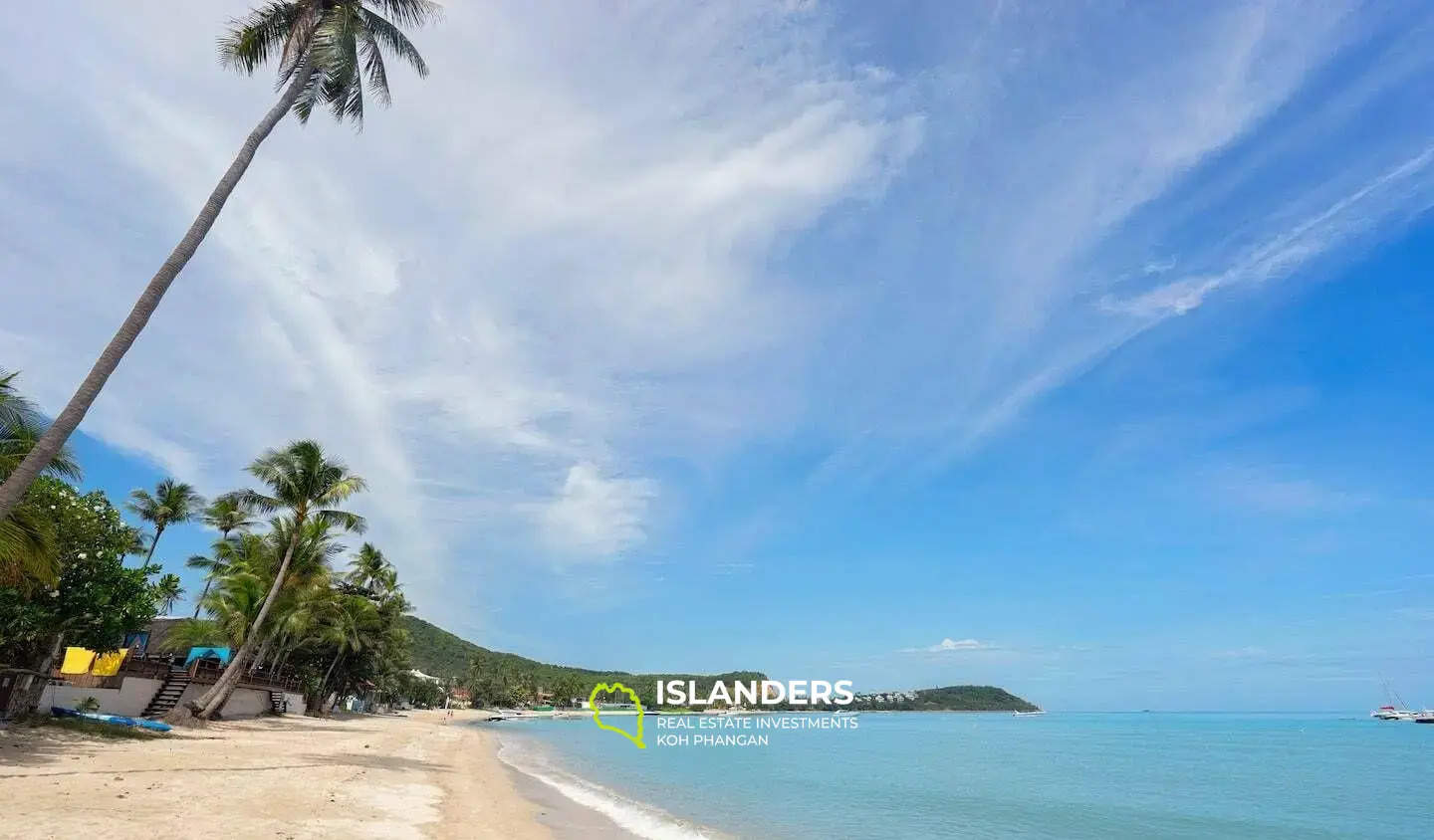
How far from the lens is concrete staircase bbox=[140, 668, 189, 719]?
26.8 meters

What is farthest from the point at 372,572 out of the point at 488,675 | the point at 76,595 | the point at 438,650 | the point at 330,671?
the point at 438,650

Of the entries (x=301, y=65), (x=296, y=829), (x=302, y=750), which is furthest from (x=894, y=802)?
(x=301, y=65)

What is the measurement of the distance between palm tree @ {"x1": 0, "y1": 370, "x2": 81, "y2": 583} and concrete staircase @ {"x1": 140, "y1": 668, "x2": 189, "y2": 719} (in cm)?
1510

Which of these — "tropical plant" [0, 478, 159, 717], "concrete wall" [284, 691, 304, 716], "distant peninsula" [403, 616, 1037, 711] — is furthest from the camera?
"distant peninsula" [403, 616, 1037, 711]

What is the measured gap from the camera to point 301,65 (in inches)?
580

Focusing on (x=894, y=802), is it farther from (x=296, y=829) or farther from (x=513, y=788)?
(x=296, y=829)

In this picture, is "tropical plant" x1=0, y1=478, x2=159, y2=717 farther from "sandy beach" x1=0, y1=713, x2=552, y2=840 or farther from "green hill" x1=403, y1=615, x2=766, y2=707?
"green hill" x1=403, y1=615, x2=766, y2=707

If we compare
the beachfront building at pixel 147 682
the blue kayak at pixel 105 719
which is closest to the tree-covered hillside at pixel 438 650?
the beachfront building at pixel 147 682

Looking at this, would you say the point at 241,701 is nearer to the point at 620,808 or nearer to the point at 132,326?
the point at 620,808

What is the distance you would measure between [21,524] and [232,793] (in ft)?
20.5

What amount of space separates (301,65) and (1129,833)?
28967 mm

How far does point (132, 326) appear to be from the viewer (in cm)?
1129

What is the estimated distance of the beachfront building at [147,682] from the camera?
2420cm

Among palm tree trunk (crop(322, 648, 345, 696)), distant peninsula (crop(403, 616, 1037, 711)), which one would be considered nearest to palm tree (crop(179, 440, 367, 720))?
palm tree trunk (crop(322, 648, 345, 696))
